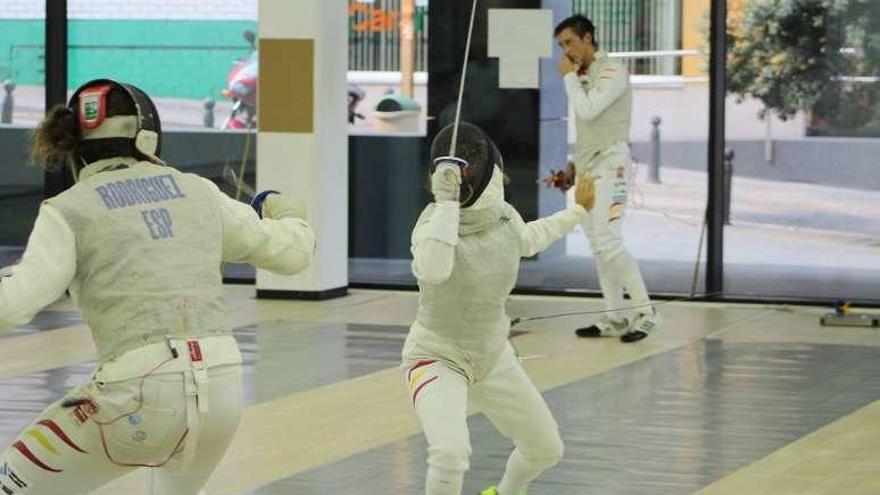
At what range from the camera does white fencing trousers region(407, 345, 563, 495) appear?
4961 millimetres

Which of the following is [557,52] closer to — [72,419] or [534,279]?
[534,279]

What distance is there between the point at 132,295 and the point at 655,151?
26.8 feet

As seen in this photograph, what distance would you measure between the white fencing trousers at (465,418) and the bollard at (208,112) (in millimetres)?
7286

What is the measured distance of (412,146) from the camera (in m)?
12.2

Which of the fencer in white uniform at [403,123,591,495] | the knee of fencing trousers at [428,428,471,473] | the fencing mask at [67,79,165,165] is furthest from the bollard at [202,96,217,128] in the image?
the fencing mask at [67,79,165,165]

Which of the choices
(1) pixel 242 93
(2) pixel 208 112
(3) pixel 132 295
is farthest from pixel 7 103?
(3) pixel 132 295

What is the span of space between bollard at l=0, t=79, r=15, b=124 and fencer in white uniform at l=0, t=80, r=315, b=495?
8931mm

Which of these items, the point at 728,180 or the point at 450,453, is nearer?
the point at 450,453

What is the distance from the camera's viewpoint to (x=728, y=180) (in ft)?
38.2

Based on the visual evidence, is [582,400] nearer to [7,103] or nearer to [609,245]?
[609,245]

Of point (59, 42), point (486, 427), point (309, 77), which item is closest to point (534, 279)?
point (309, 77)

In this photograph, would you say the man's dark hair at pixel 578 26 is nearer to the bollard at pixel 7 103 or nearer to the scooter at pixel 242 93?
the scooter at pixel 242 93

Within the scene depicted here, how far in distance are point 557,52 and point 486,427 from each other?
5004 millimetres

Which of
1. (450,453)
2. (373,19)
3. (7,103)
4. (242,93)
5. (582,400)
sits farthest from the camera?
(7,103)
